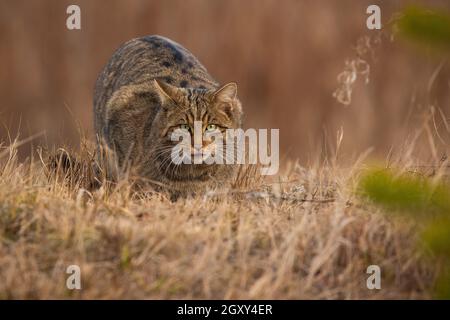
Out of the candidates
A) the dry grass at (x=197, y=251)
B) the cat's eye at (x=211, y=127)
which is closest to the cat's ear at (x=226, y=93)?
the cat's eye at (x=211, y=127)

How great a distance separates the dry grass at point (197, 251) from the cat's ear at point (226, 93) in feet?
3.50

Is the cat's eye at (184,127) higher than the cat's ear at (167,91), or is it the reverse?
the cat's ear at (167,91)

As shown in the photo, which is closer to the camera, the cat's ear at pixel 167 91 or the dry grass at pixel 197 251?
the dry grass at pixel 197 251

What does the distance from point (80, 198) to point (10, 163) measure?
0.93 metres

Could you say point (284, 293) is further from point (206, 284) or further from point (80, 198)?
point (80, 198)

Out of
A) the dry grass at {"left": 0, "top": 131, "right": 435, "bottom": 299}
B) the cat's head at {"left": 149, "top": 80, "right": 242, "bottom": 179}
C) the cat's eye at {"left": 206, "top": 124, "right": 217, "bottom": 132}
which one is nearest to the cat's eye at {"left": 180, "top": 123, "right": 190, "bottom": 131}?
the cat's head at {"left": 149, "top": 80, "right": 242, "bottom": 179}

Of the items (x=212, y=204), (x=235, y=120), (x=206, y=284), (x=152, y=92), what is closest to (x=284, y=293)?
(x=206, y=284)

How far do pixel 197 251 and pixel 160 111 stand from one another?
1805 mm

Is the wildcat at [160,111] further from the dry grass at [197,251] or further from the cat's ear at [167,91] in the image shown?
the dry grass at [197,251]

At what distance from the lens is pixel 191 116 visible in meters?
4.93

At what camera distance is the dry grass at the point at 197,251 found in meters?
3.19

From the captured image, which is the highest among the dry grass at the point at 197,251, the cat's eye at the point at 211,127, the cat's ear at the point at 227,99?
the cat's ear at the point at 227,99

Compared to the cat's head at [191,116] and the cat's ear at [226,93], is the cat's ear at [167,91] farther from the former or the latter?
the cat's ear at [226,93]

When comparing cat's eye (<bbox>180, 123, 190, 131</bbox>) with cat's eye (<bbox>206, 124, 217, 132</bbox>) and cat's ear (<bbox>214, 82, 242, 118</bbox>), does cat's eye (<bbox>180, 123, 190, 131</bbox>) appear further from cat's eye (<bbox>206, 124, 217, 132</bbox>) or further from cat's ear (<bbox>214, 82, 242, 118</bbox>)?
cat's ear (<bbox>214, 82, 242, 118</bbox>)
